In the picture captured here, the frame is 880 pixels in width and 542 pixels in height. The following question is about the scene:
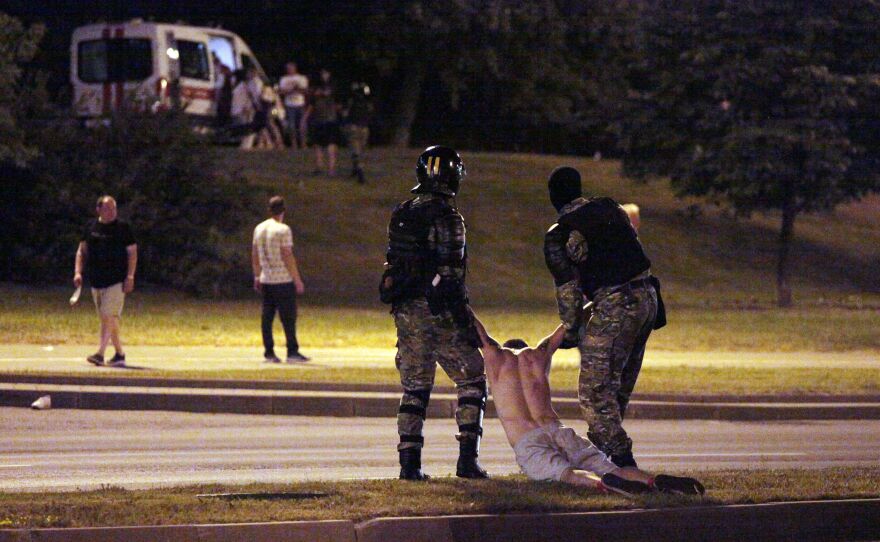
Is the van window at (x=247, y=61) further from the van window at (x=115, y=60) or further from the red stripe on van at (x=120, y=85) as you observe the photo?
the red stripe on van at (x=120, y=85)

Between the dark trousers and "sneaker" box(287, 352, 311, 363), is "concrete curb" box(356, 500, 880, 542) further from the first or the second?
"sneaker" box(287, 352, 311, 363)

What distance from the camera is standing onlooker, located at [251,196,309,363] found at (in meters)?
17.3

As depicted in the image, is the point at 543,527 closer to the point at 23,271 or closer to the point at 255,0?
the point at 23,271

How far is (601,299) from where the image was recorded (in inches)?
338

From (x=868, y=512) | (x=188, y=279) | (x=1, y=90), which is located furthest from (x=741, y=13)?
(x=868, y=512)

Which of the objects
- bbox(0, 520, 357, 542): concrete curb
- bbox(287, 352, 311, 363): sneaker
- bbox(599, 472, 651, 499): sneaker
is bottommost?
bbox(287, 352, 311, 363): sneaker

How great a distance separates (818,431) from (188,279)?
46.9 feet

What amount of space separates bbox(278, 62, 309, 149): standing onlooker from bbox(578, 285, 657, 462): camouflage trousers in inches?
1062

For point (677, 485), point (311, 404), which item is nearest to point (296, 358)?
point (311, 404)

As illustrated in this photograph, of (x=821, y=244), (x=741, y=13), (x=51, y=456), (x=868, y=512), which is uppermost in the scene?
(x=741, y=13)

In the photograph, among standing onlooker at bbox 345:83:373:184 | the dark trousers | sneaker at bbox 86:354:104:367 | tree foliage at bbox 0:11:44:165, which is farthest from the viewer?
standing onlooker at bbox 345:83:373:184

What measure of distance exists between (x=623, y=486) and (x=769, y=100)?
827 inches

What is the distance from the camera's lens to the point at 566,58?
47.4 metres

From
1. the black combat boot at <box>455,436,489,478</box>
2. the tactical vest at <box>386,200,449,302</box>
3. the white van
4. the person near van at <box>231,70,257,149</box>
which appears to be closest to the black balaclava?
the tactical vest at <box>386,200,449,302</box>
